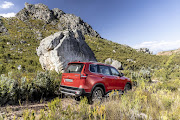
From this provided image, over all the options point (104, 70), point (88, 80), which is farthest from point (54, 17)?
point (88, 80)

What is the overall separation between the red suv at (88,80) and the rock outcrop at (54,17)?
57.3 metres

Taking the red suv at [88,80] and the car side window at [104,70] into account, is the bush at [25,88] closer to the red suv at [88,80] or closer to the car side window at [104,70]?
the red suv at [88,80]

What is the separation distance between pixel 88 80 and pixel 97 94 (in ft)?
2.87

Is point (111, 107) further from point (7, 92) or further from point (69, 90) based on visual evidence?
point (7, 92)

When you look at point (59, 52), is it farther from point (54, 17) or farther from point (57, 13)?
point (57, 13)

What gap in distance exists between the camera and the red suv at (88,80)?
4617mm

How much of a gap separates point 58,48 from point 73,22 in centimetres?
5933

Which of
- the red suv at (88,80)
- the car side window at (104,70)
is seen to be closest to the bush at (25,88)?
the red suv at (88,80)

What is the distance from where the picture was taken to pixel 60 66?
33.2ft

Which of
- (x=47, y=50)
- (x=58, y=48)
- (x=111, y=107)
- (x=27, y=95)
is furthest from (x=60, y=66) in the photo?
(x=111, y=107)

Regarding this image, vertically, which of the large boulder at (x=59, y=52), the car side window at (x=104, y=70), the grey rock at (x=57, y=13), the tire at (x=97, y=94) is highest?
the grey rock at (x=57, y=13)

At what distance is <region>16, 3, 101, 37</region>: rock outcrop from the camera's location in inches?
2422

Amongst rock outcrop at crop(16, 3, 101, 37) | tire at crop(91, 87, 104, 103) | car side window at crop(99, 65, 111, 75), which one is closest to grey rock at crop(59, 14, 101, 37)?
rock outcrop at crop(16, 3, 101, 37)

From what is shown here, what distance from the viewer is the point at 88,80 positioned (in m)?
4.70
